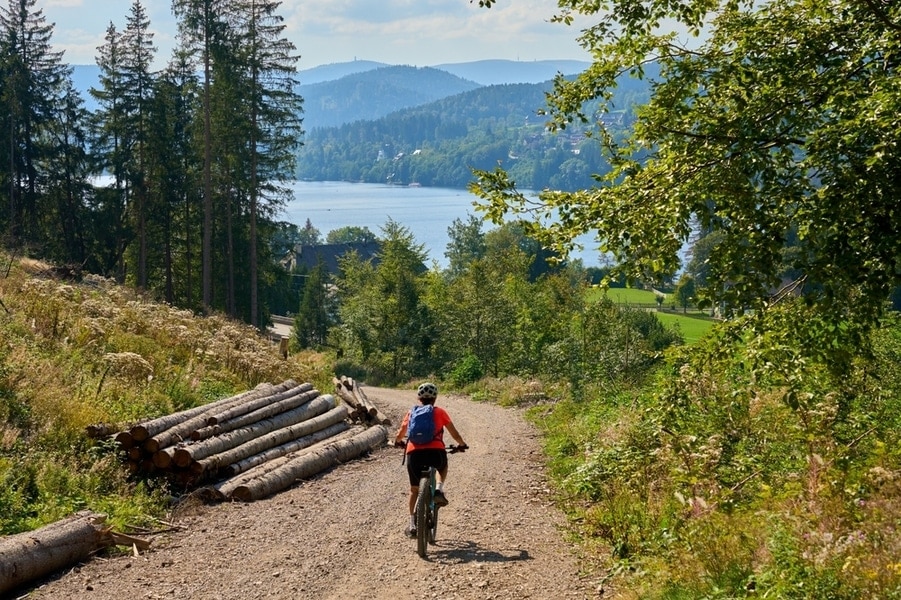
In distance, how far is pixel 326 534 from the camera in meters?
10.3

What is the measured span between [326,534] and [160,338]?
403 inches

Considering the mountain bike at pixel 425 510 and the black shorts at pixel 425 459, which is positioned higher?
the black shorts at pixel 425 459

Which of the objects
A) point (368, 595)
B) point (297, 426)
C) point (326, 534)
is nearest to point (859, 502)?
point (368, 595)

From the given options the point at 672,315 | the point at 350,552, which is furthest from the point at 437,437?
the point at 672,315

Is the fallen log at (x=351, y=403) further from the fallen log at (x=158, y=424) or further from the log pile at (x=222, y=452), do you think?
the fallen log at (x=158, y=424)

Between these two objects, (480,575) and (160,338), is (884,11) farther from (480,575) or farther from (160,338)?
(160,338)

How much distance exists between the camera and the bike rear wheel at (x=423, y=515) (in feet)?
29.3

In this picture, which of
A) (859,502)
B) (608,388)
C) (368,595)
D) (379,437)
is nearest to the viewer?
(859,502)

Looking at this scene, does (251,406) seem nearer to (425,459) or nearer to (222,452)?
(222,452)

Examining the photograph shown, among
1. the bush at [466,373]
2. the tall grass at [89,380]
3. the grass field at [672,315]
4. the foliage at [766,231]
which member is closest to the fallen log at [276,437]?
the tall grass at [89,380]

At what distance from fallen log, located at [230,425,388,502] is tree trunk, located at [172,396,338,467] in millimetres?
636

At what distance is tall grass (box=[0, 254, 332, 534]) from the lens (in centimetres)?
1048

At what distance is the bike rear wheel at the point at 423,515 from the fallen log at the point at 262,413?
522cm

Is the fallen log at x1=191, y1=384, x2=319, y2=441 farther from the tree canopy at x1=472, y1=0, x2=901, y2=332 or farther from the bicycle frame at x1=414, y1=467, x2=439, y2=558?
the tree canopy at x1=472, y1=0, x2=901, y2=332
